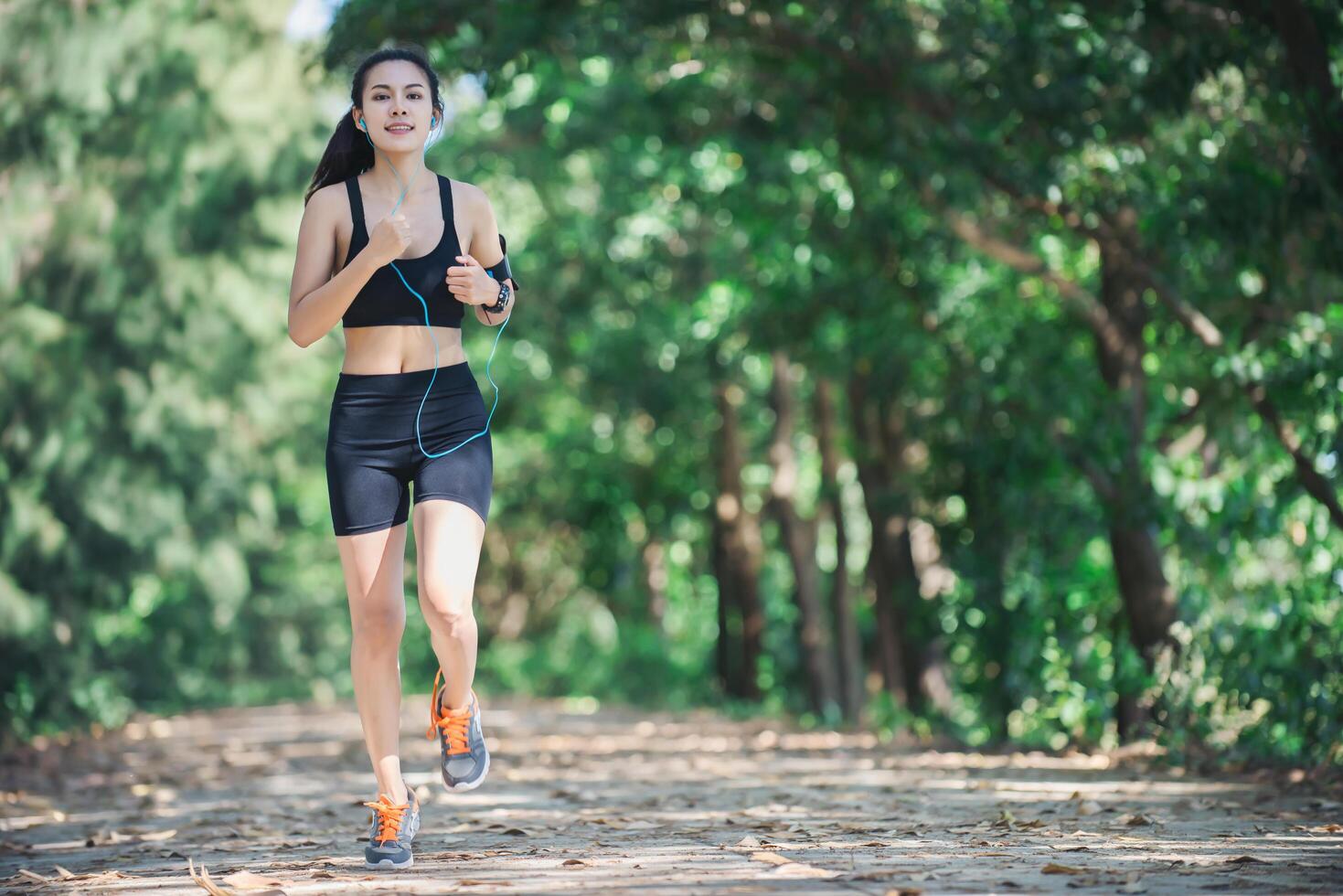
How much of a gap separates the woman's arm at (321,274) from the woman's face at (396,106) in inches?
9.1

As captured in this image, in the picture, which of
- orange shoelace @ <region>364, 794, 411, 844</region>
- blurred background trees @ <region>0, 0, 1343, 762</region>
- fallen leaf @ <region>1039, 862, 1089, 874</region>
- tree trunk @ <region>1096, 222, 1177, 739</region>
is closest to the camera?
fallen leaf @ <region>1039, 862, 1089, 874</region>

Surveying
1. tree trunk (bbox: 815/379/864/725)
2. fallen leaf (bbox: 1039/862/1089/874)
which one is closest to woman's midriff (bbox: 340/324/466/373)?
fallen leaf (bbox: 1039/862/1089/874)

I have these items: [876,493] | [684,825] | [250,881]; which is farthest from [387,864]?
[876,493]

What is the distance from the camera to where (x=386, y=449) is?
4.61 m

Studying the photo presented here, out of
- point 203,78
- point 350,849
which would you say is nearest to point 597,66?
point 203,78

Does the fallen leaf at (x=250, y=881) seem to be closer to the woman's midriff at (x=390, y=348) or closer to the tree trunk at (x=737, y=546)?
the woman's midriff at (x=390, y=348)

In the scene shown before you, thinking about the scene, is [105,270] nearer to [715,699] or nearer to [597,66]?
[597,66]

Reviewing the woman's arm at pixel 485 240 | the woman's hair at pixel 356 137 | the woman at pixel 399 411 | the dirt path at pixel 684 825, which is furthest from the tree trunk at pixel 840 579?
the woman at pixel 399 411

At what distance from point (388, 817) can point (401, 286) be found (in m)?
1.63

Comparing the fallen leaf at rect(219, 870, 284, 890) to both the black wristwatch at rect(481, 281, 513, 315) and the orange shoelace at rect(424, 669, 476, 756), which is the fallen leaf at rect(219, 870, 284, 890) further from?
the black wristwatch at rect(481, 281, 513, 315)

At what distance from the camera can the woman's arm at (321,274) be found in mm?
4406

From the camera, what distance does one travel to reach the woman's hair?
4.77 m

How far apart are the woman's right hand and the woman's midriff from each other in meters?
0.32

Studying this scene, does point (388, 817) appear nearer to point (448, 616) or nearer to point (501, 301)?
point (448, 616)
